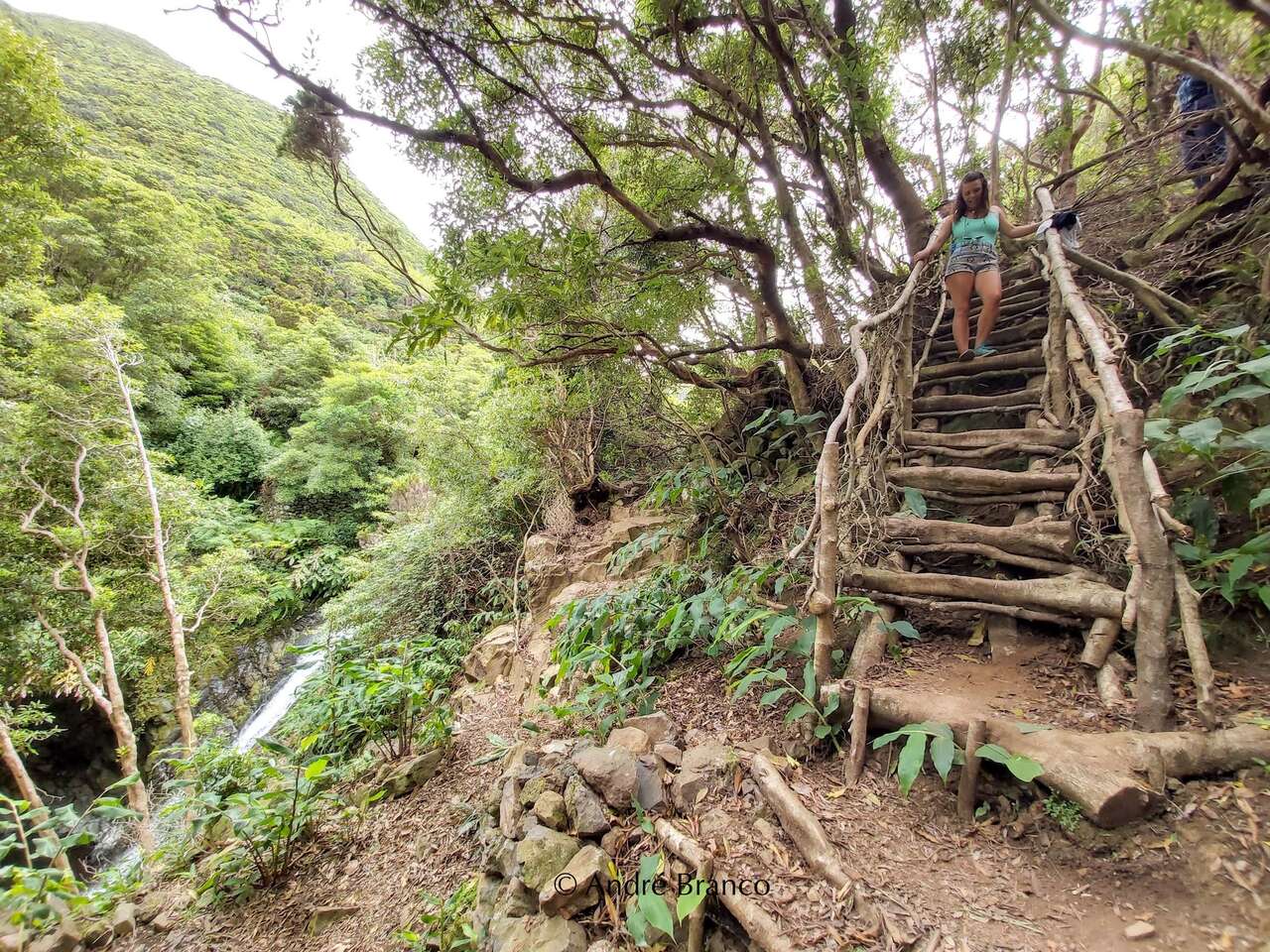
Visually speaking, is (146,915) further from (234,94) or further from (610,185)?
(234,94)

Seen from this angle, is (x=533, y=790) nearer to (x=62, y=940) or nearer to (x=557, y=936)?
(x=557, y=936)

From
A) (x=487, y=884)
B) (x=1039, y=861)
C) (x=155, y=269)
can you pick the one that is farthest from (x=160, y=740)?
(x=155, y=269)

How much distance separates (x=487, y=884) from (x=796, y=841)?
4.81 feet

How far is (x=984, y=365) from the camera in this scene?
359 cm

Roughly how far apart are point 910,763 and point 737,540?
1936 millimetres

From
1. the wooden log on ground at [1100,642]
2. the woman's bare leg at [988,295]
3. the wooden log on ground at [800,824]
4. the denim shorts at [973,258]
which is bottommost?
the wooden log on ground at [800,824]

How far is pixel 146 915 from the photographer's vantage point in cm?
257

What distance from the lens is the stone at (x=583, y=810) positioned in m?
1.87

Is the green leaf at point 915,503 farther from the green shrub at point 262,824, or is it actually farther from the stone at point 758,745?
the green shrub at point 262,824

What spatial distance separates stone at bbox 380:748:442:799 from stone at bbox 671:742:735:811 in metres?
2.38

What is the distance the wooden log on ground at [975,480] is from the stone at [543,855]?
277cm

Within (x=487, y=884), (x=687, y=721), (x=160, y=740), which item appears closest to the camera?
(x=487, y=884)

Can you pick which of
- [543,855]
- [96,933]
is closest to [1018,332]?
[543,855]

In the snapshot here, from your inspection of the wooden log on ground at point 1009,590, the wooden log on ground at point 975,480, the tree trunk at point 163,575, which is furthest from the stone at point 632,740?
the tree trunk at point 163,575
